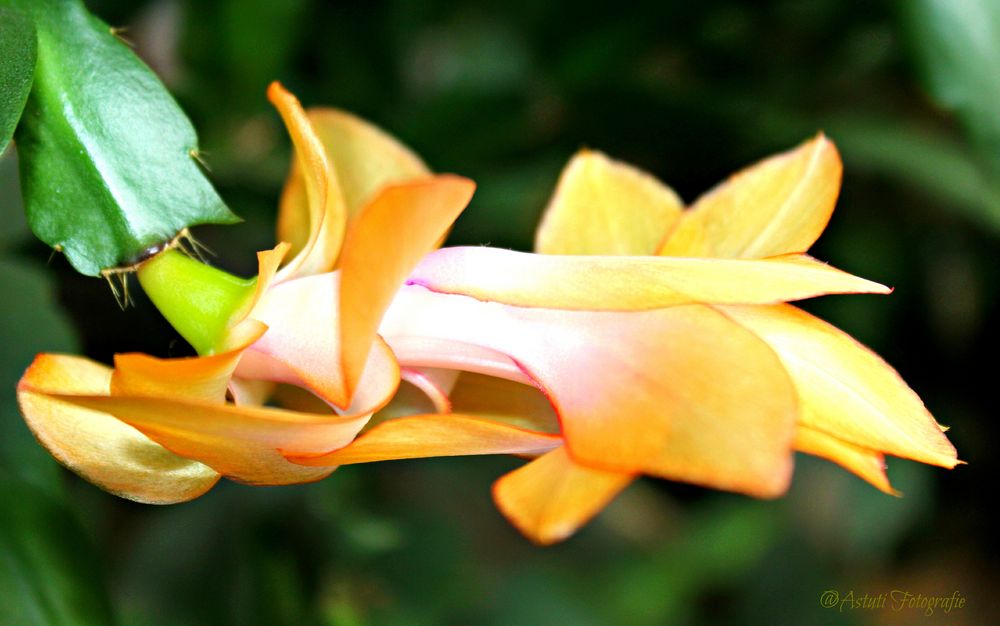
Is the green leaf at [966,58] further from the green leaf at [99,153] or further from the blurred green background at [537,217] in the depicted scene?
the green leaf at [99,153]

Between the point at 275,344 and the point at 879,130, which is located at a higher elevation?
the point at 275,344

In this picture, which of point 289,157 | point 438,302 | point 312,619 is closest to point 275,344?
point 438,302

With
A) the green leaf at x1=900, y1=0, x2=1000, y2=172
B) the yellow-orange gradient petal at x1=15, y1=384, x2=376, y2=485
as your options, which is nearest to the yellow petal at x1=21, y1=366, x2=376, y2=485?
the yellow-orange gradient petal at x1=15, y1=384, x2=376, y2=485

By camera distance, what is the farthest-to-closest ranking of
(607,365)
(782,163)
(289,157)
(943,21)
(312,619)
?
(289,157)
(312,619)
(943,21)
(782,163)
(607,365)

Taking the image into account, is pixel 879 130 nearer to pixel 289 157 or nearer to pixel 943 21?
pixel 943 21

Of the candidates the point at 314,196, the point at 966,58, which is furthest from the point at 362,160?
the point at 966,58

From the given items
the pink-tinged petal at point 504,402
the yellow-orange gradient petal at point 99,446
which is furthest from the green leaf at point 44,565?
the pink-tinged petal at point 504,402
